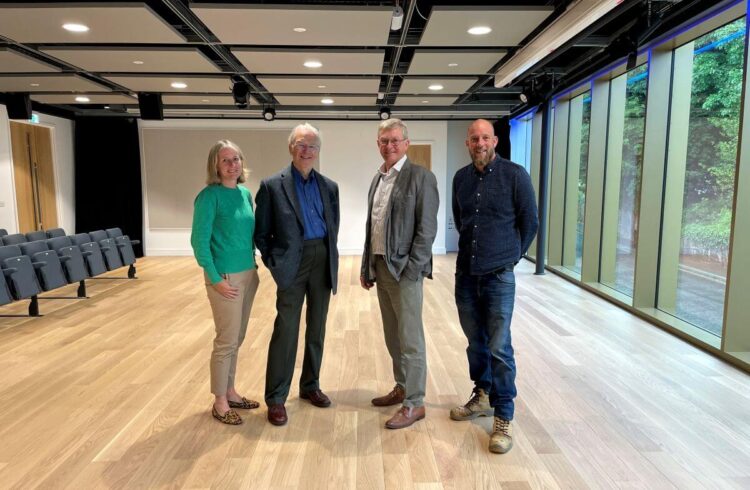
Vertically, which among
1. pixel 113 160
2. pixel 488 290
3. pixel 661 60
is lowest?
pixel 488 290

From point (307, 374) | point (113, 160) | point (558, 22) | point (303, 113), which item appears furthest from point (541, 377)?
point (113, 160)

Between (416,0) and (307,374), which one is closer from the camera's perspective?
(307,374)

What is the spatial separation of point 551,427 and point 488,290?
2.95 ft

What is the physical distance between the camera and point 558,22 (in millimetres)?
4352

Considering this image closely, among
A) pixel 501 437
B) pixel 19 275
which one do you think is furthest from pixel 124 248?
pixel 501 437

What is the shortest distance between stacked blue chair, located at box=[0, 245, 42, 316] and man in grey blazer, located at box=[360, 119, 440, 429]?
4.06m

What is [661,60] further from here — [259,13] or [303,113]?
[303,113]

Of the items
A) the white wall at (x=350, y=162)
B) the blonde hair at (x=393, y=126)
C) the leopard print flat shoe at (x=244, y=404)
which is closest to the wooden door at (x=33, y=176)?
the white wall at (x=350, y=162)

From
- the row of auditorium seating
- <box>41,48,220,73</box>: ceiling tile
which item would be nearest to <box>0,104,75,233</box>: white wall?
the row of auditorium seating

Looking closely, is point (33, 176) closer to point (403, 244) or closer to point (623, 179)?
point (403, 244)

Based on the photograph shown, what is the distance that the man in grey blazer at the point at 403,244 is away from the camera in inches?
108

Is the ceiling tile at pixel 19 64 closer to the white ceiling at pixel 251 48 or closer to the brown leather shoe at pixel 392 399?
the white ceiling at pixel 251 48

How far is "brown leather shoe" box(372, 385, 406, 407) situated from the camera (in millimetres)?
3188

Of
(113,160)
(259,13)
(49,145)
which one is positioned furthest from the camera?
(113,160)
